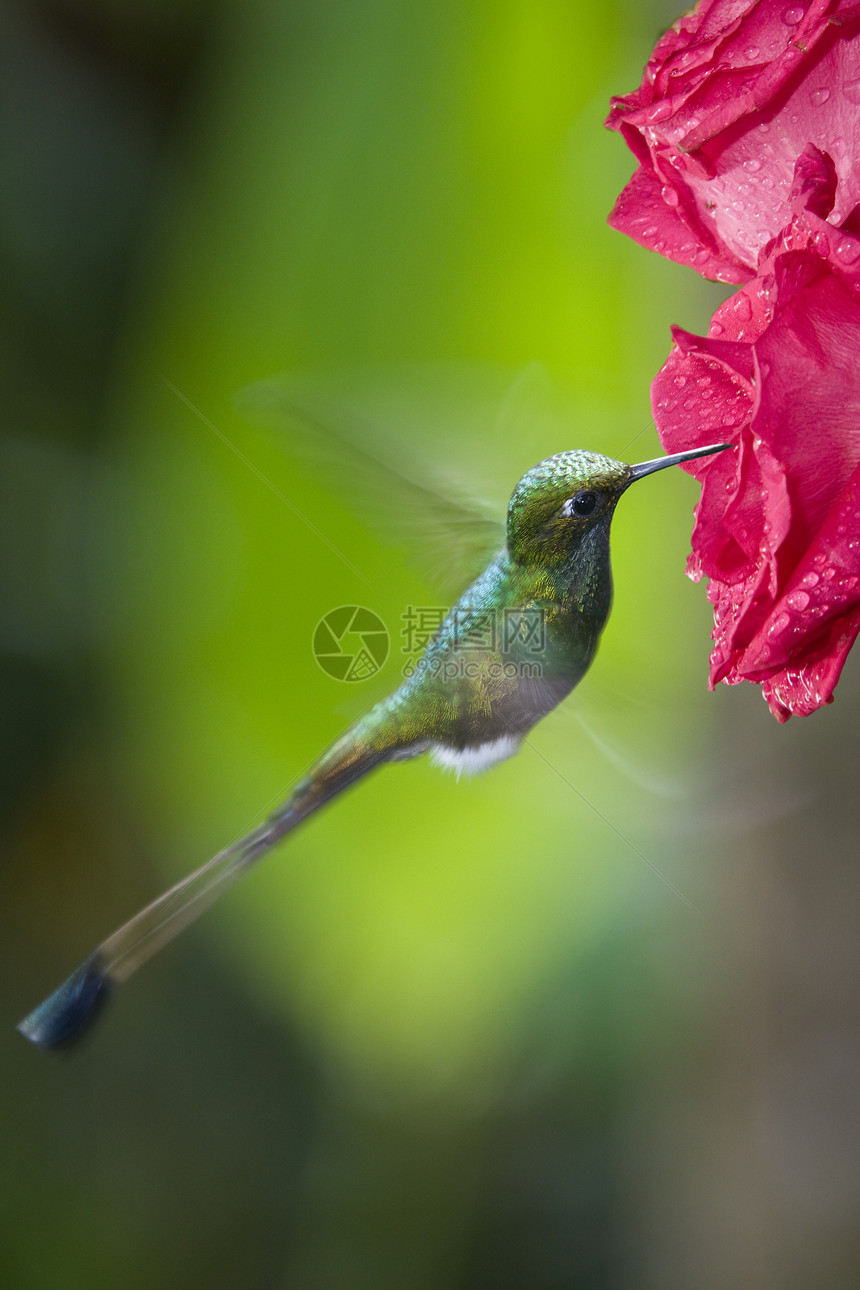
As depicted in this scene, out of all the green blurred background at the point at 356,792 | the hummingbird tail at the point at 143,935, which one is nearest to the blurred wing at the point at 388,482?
the hummingbird tail at the point at 143,935

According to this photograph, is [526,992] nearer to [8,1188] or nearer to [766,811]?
[766,811]

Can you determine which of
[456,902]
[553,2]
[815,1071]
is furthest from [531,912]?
[553,2]

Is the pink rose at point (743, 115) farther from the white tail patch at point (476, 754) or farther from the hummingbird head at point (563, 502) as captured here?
the white tail patch at point (476, 754)

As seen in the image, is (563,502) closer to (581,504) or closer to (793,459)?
(581,504)

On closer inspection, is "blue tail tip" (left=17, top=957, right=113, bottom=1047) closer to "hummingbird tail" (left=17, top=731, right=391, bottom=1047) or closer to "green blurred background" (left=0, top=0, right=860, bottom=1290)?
"hummingbird tail" (left=17, top=731, right=391, bottom=1047)

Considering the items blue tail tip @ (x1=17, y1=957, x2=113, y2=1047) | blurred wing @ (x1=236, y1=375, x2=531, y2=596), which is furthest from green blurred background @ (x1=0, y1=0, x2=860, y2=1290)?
blue tail tip @ (x1=17, y1=957, x2=113, y2=1047)

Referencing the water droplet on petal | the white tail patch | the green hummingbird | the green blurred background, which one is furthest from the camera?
the green blurred background
